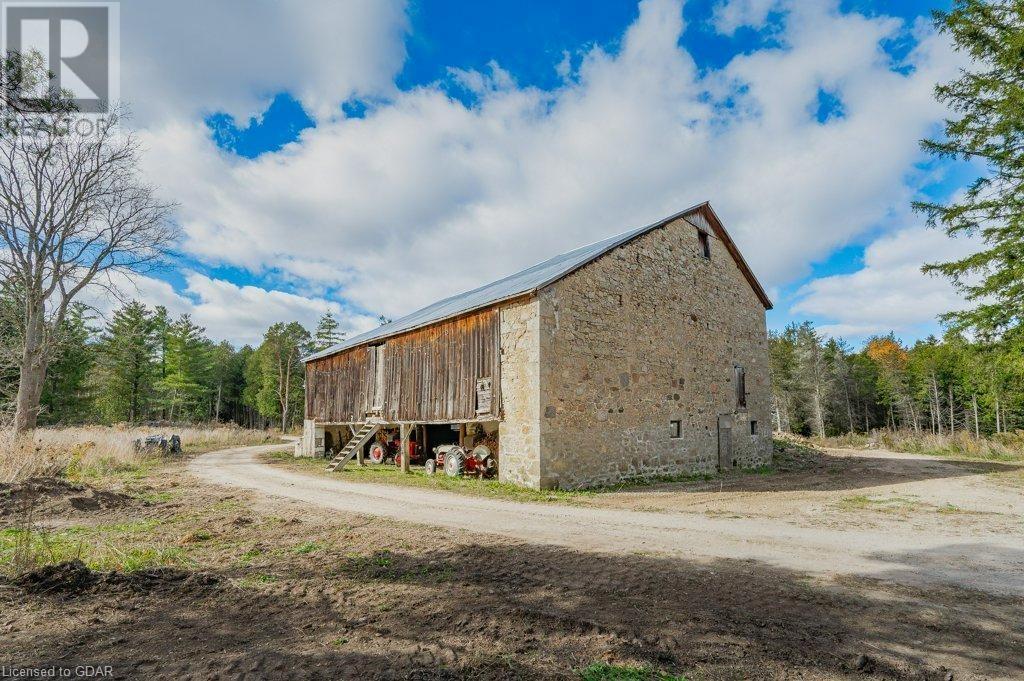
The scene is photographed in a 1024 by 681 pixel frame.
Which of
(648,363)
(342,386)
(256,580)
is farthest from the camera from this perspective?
(342,386)

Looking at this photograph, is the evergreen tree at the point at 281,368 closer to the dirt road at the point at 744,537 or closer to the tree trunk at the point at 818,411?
the dirt road at the point at 744,537

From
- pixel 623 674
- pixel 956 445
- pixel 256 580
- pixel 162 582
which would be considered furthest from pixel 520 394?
pixel 956 445

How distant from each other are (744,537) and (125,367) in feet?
178

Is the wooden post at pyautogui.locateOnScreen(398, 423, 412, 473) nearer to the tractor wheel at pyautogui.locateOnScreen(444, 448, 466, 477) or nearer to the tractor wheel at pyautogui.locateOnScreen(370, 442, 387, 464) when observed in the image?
the tractor wheel at pyautogui.locateOnScreen(444, 448, 466, 477)

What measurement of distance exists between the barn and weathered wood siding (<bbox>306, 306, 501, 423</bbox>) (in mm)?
60

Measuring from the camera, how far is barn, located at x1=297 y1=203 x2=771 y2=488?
13.1 metres

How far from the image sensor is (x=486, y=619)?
3869mm

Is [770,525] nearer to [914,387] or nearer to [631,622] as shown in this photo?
[631,622]

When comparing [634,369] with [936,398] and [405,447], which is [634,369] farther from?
[936,398]

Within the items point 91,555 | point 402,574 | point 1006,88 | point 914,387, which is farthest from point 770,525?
point 914,387

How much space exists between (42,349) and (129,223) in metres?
5.35

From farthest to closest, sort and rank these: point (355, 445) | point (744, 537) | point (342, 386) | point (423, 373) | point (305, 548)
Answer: point (342, 386), point (355, 445), point (423, 373), point (744, 537), point (305, 548)

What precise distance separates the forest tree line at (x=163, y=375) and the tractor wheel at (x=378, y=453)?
26287mm

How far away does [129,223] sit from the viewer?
18344mm
